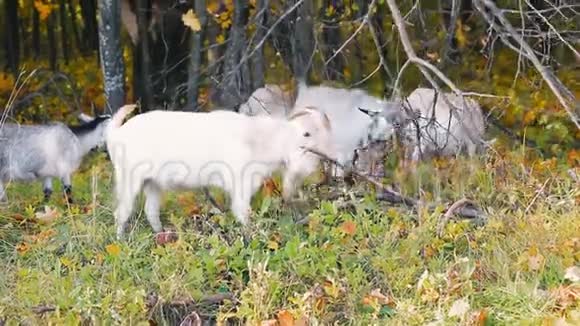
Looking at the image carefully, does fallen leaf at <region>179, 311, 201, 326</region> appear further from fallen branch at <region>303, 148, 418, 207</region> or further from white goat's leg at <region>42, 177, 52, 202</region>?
white goat's leg at <region>42, 177, 52, 202</region>

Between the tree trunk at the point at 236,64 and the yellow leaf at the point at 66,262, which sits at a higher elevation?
the tree trunk at the point at 236,64

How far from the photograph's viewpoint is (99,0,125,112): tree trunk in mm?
11953

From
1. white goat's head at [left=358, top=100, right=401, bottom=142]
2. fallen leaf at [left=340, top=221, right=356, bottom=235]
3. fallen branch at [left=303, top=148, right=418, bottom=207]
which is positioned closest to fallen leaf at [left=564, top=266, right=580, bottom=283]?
fallen leaf at [left=340, top=221, right=356, bottom=235]

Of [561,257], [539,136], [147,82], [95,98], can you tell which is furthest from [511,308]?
[95,98]

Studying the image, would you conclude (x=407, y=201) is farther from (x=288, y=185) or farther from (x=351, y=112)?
(x=351, y=112)

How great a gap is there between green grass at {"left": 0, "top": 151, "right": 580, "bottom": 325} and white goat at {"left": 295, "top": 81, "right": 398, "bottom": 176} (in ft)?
6.49

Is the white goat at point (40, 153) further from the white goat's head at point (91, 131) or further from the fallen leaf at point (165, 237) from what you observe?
the fallen leaf at point (165, 237)

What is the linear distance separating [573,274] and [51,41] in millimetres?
15609

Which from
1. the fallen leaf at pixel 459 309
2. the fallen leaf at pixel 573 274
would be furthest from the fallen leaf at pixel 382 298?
the fallen leaf at pixel 573 274

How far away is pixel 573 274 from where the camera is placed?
630cm

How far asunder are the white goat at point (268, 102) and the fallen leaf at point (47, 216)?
8.76 ft

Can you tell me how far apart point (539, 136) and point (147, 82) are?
Result: 649 centimetres

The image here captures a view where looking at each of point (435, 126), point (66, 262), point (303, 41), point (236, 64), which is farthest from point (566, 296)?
point (303, 41)

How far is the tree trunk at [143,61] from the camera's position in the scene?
52.7ft
